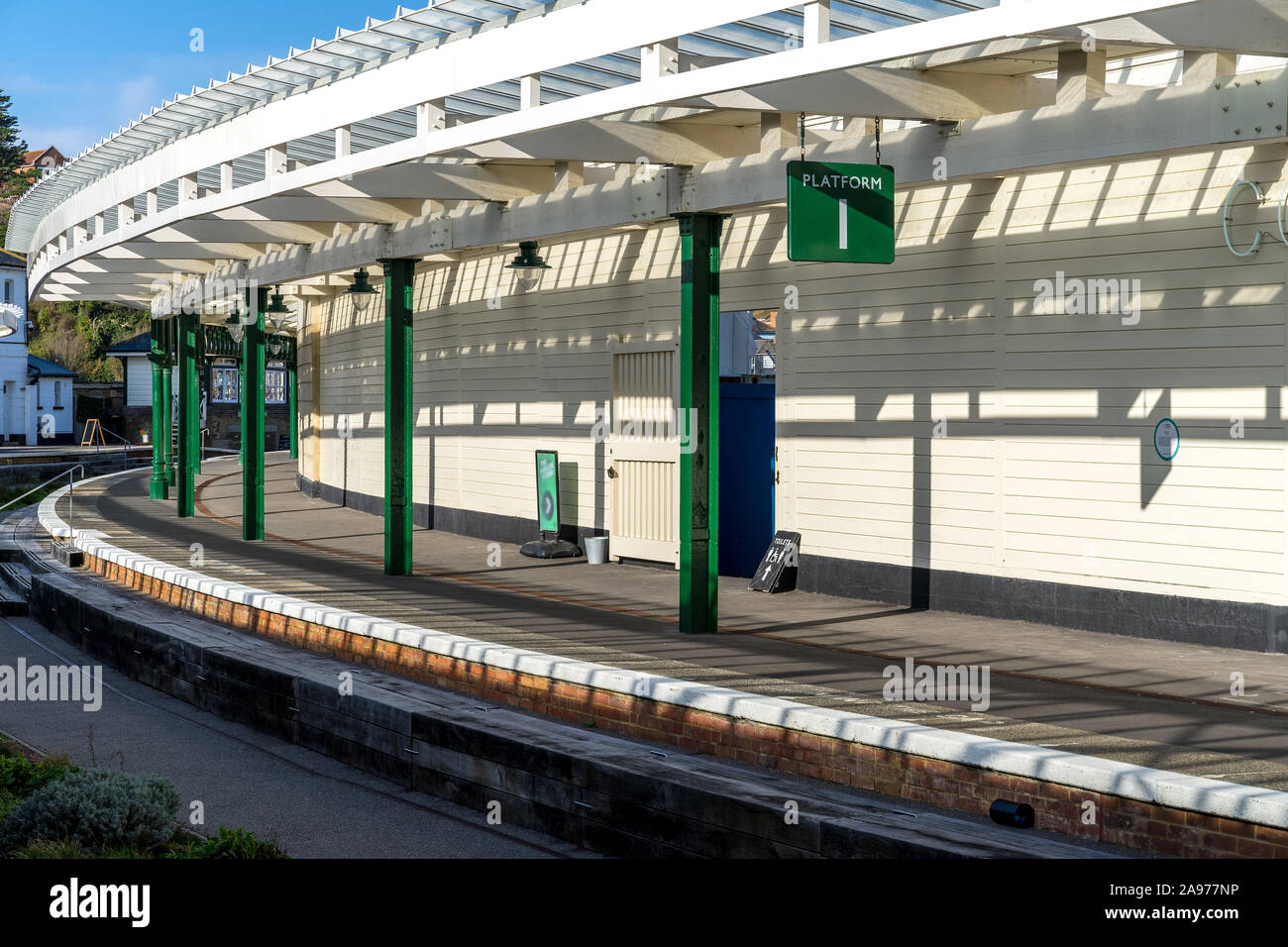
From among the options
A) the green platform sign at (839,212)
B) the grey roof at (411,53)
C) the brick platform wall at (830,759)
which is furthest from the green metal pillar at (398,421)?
the green platform sign at (839,212)

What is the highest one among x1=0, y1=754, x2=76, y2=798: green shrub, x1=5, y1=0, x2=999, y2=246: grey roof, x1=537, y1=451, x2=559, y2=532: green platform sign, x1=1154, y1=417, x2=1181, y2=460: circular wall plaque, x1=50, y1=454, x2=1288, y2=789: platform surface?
x1=5, y1=0, x2=999, y2=246: grey roof

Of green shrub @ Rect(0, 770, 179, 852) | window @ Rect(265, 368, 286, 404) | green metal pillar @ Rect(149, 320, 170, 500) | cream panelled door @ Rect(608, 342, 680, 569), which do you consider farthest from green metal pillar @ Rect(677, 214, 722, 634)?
window @ Rect(265, 368, 286, 404)

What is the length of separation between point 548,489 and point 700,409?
6.44 meters

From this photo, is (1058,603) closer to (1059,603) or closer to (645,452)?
(1059,603)

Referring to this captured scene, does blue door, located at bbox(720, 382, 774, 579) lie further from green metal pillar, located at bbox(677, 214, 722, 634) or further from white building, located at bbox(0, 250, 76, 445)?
white building, located at bbox(0, 250, 76, 445)

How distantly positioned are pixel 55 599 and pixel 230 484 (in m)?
18.3

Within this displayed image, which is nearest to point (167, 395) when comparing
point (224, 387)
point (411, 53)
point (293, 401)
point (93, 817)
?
point (293, 401)

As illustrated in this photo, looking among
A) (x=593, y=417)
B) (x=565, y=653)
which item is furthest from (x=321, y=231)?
(x=565, y=653)

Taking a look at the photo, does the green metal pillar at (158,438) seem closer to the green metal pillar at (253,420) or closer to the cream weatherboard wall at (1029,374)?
the green metal pillar at (253,420)

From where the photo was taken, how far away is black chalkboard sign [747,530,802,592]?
1430 centimetres

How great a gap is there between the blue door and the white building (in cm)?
5297

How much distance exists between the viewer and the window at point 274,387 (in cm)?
6431
